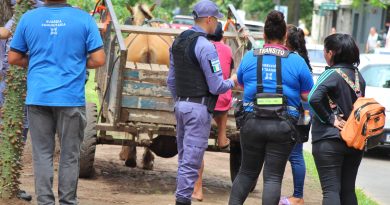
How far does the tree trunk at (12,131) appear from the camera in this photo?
24.7ft

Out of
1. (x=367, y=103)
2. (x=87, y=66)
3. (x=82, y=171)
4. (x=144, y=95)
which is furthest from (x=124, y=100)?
(x=367, y=103)

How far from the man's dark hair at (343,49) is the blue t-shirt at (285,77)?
282mm

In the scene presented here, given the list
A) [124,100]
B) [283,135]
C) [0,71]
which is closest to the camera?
[283,135]

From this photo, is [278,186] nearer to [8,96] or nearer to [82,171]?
[8,96]

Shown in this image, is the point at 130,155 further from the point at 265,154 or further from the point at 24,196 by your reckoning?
the point at 265,154

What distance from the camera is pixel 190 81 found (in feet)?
24.9

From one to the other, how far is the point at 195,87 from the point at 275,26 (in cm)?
88

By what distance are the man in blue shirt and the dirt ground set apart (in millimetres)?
935

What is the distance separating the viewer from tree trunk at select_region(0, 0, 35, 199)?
7516 millimetres

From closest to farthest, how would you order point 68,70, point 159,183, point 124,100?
point 68,70 < point 124,100 < point 159,183

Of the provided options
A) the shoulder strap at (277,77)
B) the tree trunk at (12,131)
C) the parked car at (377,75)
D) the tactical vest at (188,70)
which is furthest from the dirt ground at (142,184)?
the parked car at (377,75)

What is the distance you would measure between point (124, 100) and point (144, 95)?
0.72ft

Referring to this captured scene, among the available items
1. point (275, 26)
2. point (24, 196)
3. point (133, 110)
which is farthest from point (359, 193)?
point (24, 196)

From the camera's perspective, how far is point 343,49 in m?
7.04
